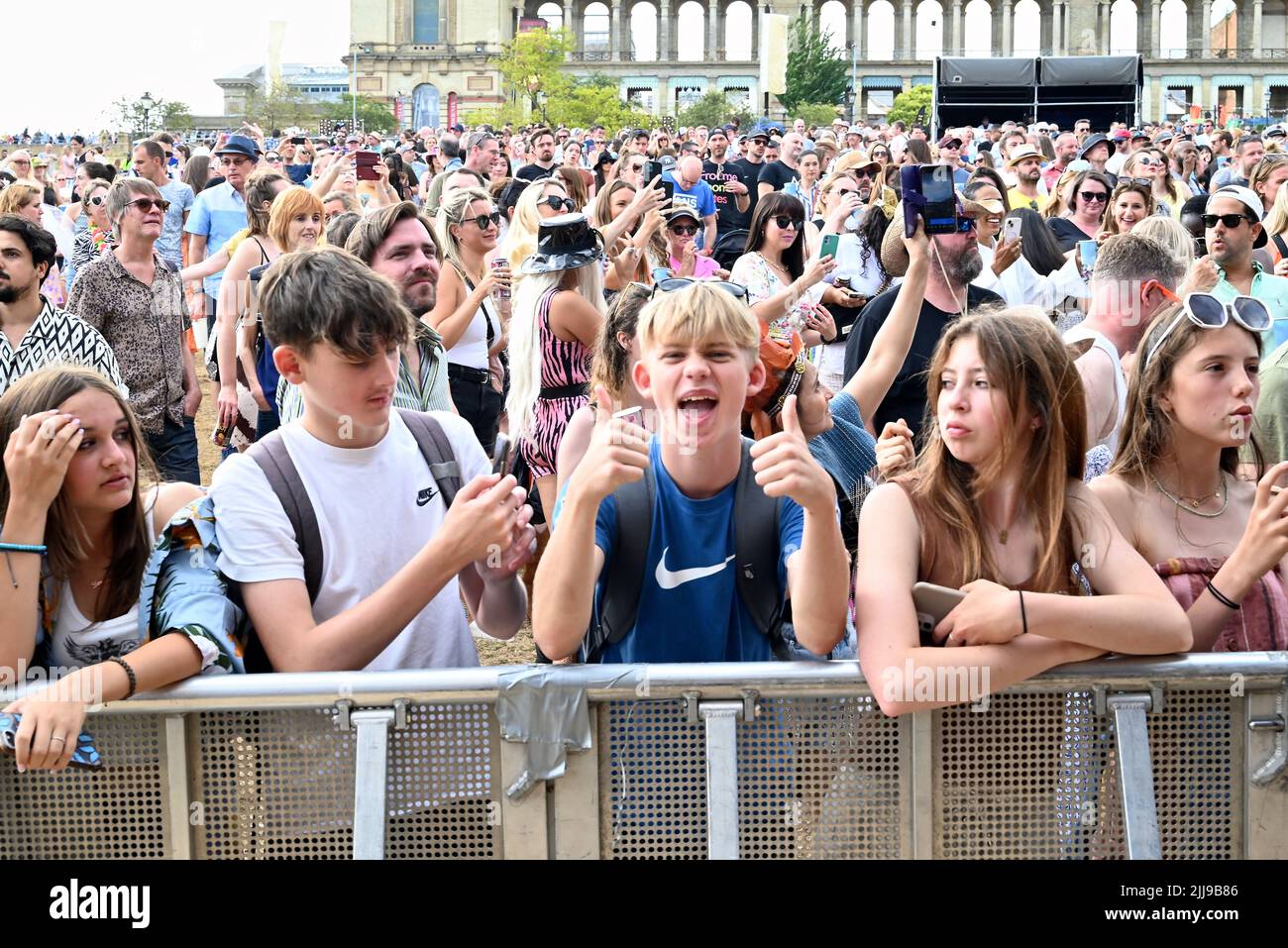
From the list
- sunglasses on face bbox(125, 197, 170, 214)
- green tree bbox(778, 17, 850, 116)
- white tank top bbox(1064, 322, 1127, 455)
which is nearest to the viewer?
white tank top bbox(1064, 322, 1127, 455)

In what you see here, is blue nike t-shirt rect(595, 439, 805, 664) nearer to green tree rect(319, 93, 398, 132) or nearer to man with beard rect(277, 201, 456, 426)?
man with beard rect(277, 201, 456, 426)

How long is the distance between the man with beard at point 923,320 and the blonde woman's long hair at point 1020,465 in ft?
7.52

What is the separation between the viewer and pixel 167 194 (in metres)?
12.6

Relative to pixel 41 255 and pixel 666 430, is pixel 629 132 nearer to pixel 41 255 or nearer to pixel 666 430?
pixel 41 255

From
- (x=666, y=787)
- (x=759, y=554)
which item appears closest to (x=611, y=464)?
(x=759, y=554)

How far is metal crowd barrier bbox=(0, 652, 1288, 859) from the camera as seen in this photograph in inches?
99.2

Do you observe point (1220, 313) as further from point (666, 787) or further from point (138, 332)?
point (138, 332)

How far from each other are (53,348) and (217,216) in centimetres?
522

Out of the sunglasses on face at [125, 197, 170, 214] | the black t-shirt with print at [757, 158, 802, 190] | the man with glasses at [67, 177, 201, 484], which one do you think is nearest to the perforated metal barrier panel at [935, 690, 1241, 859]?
→ the man with glasses at [67, 177, 201, 484]

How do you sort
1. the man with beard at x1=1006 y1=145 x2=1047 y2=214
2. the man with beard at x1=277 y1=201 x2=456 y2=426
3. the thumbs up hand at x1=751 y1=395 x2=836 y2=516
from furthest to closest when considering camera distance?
the man with beard at x1=1006 y1=145 x2=1047 y2=214, the man with beard at x1=277 y1=201 x2=456 y2=426, the thumbs up hand at x1=751 y1=395 x2=836 y2=516

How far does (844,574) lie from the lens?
2.61 m

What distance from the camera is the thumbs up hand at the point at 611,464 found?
8.43ft

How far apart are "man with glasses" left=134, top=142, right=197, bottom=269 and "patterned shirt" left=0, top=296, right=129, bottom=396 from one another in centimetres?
626
